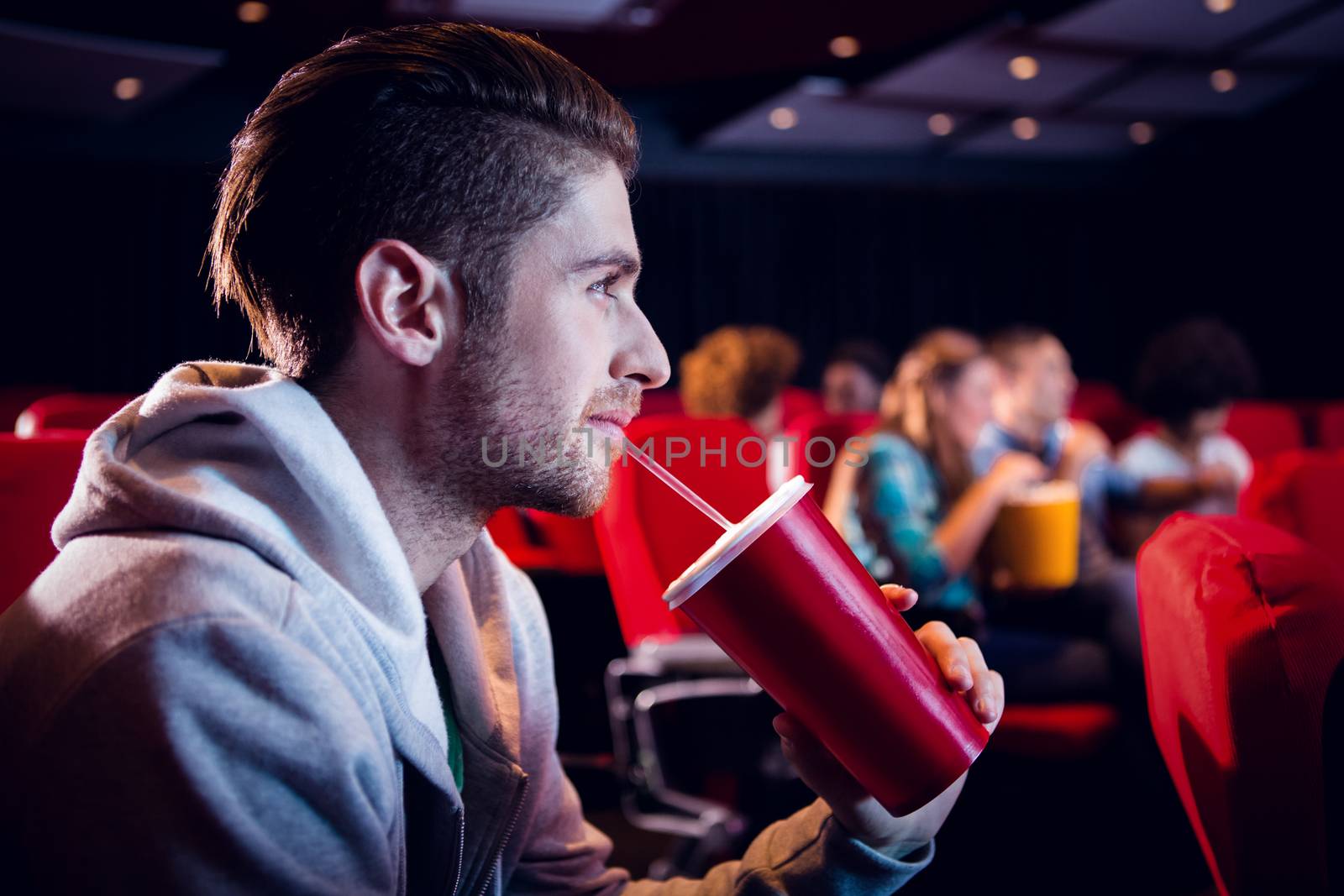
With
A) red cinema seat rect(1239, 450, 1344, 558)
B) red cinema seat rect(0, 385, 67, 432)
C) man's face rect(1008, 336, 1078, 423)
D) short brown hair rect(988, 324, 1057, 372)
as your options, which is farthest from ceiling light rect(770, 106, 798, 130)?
red cinema seat rect(1239, 450, 1344, 558)

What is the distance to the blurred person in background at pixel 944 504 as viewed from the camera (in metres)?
2.32

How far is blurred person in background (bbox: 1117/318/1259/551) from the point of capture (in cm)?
321

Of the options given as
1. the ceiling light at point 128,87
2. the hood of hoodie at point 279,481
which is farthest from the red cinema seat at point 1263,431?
the ceiling light at point 128,87

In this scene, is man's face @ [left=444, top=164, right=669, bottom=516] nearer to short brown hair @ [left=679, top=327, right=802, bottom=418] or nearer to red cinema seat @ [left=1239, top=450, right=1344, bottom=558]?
red cinema seat @ [left=1239, top=450, right=1344, bottom=558]

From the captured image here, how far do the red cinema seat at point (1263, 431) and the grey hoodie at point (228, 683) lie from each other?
13.0 feet

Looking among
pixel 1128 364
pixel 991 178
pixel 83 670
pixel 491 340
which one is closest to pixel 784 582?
pixel 491 340

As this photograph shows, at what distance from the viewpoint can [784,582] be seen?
0.73 metres

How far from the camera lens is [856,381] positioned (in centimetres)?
500

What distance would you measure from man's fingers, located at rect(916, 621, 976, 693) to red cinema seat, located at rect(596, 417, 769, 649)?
1349mm

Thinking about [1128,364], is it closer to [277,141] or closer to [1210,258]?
[1210,258]

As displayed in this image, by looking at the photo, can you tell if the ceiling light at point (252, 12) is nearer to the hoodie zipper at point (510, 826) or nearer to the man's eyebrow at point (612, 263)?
the man's eyebrow at point (612, 263)

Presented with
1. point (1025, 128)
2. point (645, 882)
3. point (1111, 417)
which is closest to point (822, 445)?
point (645, 882)

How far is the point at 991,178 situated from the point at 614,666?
23.0 ft

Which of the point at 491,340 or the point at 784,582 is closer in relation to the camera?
the point at 784,582
